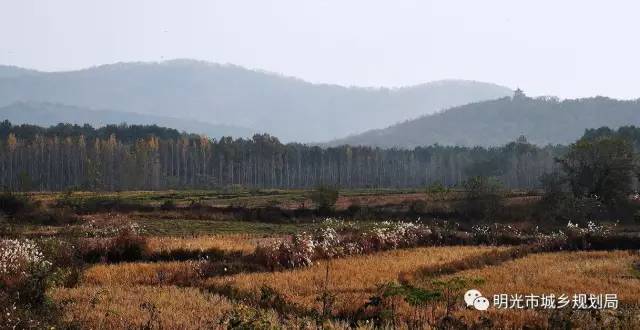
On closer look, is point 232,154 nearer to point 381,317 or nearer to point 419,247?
point 419,247

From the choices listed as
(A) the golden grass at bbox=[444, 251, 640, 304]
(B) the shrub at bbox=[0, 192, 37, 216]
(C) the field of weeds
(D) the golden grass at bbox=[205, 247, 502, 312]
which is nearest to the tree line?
(B) the shrub at bbox=[0, 192, 37, 216]

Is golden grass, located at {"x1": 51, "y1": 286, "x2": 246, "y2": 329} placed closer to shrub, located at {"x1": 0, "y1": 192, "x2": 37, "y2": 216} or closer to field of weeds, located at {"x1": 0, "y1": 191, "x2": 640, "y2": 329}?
field of weeds, located at {"x1": 0, "y1": 191, "x2": 640, "y2": 329}

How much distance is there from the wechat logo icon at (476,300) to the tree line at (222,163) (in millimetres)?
103117

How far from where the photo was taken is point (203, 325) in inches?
493

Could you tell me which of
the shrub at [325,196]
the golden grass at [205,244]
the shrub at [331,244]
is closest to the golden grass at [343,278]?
the shrub at [331,244]

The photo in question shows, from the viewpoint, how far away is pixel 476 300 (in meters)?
15.1

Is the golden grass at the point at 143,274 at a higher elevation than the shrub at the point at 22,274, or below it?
below

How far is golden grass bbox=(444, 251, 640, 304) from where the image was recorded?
1702cm

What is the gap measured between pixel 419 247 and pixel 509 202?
38578 mm

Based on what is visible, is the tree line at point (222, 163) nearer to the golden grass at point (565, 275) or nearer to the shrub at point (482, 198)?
the shrub at point (482, 198)

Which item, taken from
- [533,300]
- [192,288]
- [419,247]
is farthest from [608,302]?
[419,247]

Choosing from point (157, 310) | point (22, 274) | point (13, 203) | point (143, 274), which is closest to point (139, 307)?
point (157, 310)

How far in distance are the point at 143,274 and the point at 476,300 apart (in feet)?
37.7

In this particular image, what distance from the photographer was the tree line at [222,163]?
13675 cm
